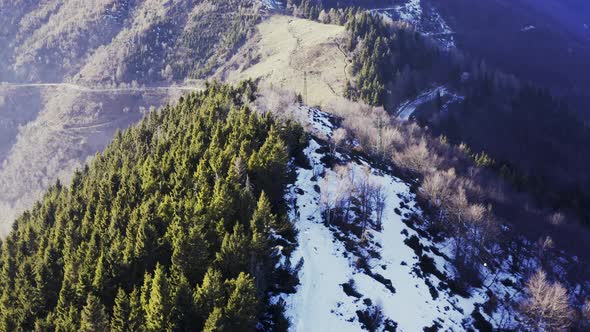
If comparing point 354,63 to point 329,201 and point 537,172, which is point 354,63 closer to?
point 537,172

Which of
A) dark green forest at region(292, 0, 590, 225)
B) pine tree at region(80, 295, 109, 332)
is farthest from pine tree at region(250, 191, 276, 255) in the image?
dark green forest at region(292, 0, 590, 225)

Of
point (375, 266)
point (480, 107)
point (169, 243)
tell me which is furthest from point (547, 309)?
point (480, 107)

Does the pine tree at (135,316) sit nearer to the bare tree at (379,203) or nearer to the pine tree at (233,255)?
the pine tree at (233,255)

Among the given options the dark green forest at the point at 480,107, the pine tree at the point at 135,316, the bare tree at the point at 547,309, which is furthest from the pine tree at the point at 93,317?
the dark green forest at the point at 480,107

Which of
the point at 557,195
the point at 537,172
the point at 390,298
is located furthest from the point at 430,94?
the point at 390,298

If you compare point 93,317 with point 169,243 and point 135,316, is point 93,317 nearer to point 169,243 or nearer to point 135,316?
point 135,316

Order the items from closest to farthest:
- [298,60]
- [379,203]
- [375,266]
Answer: [375,266], [379,203], [298,60]

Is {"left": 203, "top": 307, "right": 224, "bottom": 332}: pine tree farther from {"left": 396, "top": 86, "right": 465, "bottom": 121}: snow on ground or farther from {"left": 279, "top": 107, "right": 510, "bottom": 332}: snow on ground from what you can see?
{"left": 396, "top": 86, "right": 465, "bottom": 121}: snow on ground
